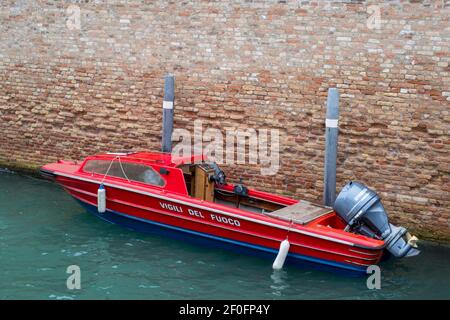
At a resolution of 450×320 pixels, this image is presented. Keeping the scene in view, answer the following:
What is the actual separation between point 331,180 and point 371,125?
103cm

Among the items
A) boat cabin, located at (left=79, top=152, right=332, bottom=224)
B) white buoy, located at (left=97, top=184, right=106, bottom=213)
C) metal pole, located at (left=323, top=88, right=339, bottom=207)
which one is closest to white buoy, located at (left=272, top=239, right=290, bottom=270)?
boat cabin, located at (left=79, top=152, right=332, bottom=224)

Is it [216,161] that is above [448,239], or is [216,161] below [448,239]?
above

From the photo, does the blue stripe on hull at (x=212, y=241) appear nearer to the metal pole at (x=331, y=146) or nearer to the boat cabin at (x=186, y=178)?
the boat cabin at (x=186, y=178)

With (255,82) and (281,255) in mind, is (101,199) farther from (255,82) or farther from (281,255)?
(255,82)

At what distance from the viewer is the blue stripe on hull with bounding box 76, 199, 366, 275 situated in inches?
339

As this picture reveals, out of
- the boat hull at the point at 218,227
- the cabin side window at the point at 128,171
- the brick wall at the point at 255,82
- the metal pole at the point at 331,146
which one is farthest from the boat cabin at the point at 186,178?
the brick wall at the point at 255,82

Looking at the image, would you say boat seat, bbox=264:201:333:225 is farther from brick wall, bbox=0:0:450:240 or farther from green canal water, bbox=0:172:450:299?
brick wall, bbox=0:0:450:240

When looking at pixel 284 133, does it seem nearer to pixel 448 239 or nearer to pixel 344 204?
pixel 344 204

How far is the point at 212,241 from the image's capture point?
30.5 ft

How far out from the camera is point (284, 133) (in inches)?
416

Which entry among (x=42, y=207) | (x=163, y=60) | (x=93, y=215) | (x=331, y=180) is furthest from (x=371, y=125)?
(x=42, y=207)

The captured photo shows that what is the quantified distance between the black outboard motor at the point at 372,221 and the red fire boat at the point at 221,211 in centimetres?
1

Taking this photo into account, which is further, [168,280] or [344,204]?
[344,204]

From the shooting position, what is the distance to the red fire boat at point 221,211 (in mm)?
8531
